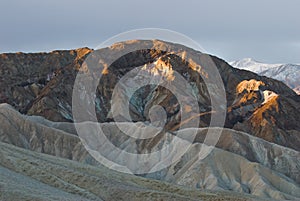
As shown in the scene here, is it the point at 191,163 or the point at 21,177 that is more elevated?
the point at 21,177

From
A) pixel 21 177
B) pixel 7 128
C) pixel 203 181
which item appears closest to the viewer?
pixel 21 177

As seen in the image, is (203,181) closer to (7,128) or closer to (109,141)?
(109,141)

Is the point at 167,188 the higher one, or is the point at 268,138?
the point at 167,188

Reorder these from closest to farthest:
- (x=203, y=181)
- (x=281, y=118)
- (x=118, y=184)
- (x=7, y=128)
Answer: (x=118, y=184), (x=203, y=181), (x=7, y=128), (x=281, y=118)

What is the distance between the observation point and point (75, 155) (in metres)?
136

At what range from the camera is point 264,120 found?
18388 centimetres

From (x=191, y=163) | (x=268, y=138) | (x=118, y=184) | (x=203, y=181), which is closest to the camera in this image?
(x=118, y=184)

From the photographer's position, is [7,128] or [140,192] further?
[7,128]

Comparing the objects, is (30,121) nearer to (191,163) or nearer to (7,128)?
(7,128)

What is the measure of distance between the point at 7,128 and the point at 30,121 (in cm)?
783

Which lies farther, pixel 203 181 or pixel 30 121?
pixel 30 121

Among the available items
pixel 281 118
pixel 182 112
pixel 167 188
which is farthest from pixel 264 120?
pixel 167 188

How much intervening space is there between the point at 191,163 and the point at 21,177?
67.3 metres

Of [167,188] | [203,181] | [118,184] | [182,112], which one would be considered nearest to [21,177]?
[118,184]
